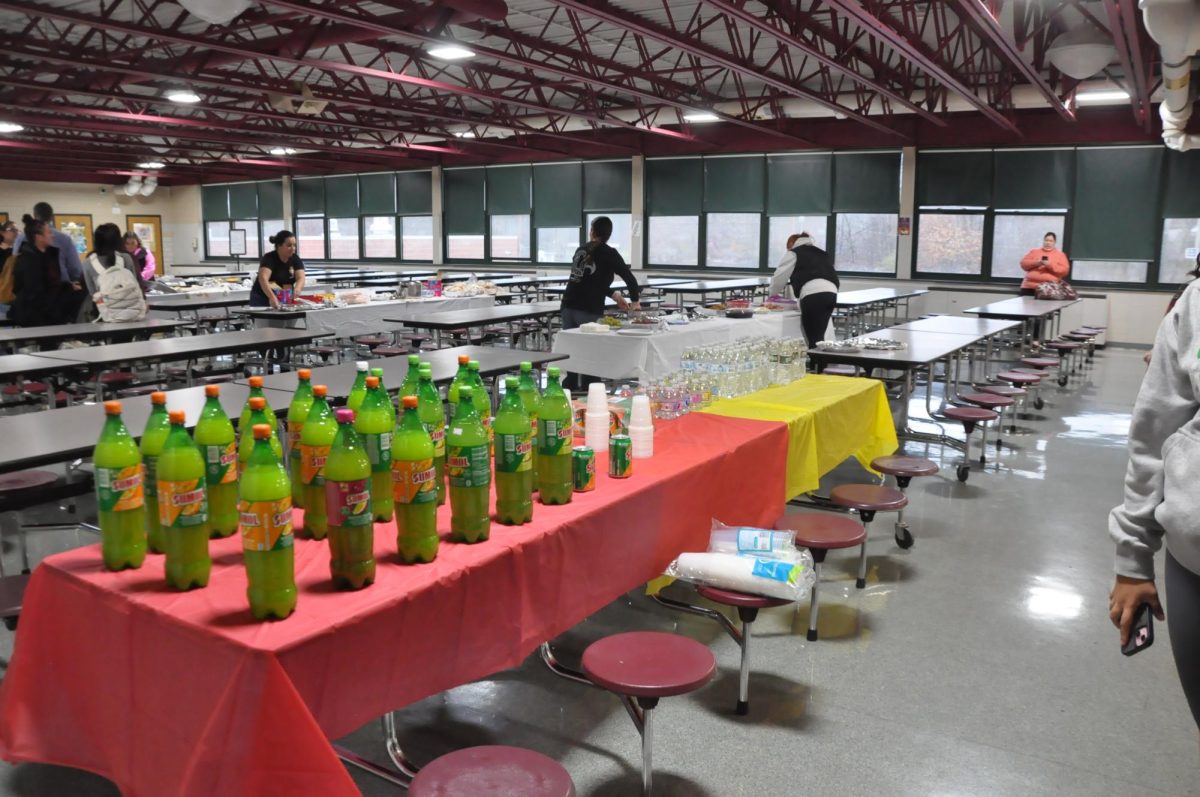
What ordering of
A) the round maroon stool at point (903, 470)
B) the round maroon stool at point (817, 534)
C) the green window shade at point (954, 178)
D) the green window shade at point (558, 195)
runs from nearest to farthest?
the round maroon stool at point (817, 534), the round maroon stool at point (903, 470), the green window shade at point (954, 178), the green window shade at point (558, 195)

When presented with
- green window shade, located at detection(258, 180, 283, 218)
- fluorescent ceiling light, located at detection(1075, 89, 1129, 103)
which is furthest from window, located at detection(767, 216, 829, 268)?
green window shade, located at detection(258, 180, 283, 218)

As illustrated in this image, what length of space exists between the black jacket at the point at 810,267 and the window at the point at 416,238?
13.3 m

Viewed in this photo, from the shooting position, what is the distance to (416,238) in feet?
63.2

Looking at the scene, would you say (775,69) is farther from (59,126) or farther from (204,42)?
(59,126)

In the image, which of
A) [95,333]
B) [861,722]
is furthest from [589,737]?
[95,333]

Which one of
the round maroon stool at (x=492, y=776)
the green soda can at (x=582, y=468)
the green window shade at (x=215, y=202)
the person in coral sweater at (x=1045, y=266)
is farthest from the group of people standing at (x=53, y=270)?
the green window shade at (x=215, y=202)

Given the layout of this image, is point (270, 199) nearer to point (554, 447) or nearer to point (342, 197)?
point (342, 197)

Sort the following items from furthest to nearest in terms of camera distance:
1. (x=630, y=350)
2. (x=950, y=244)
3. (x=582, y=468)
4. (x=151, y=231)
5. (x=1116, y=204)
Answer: (x=151, y=231)
(x=950, y=244)
(x=1116, y=204)
(x=630, y=350)
(x=582, y=468)

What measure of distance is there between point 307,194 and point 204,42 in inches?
536

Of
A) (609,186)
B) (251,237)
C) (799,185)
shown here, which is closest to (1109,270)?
(799,185)

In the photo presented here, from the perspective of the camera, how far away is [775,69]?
12.3m

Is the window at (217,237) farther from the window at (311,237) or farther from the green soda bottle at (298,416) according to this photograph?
the green soda bottle at (298,416)

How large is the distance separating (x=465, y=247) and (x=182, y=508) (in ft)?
56.7

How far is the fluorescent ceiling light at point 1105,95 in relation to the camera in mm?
10469
